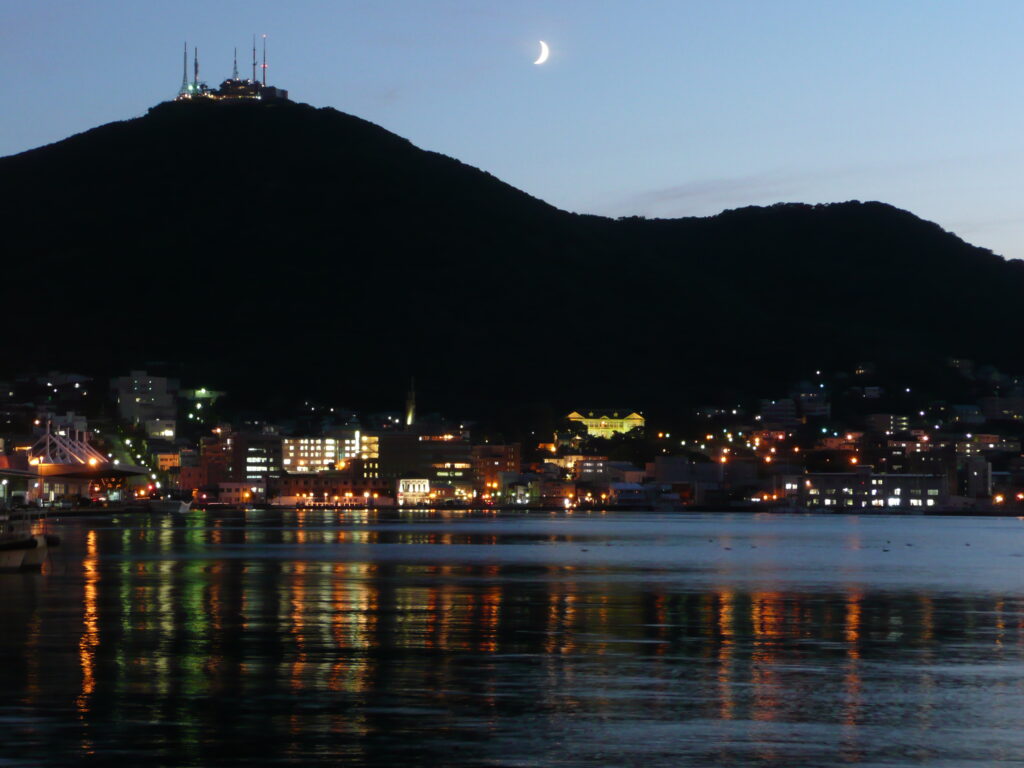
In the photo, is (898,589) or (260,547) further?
(260,547)

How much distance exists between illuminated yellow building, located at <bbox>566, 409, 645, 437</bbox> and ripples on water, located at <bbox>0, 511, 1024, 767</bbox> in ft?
474

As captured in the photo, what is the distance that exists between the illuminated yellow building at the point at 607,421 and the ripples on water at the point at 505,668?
145 meters

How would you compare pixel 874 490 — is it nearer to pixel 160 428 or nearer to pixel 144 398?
pixel 160 428

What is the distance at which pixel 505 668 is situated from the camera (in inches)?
697

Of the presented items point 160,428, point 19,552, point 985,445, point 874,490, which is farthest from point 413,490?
point 19,552

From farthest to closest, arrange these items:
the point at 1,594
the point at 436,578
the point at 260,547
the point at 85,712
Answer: the point at 260,547 → the point at 436,578 → the point at 1,594 → the point at 85,712

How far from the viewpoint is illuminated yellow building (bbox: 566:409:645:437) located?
183 meters

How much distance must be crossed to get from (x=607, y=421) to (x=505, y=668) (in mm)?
167705

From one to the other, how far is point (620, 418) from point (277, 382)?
4476cm

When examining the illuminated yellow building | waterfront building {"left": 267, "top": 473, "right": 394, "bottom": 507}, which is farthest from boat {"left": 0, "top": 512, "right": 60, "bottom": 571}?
the illuminated yellow building

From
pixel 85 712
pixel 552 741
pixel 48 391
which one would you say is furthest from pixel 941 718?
pixel 48 391

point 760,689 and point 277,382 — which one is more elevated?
point 277,382

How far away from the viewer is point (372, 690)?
1567cm

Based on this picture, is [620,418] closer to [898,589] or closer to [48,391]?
[48,391]
